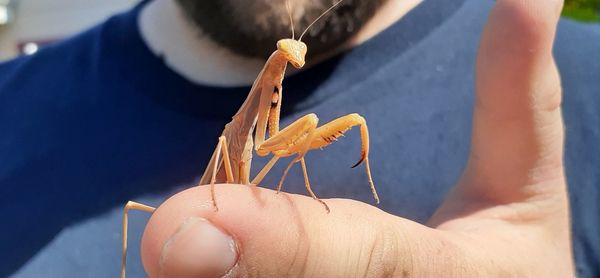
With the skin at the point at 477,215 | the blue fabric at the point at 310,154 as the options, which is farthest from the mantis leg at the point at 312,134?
the blue fabric at the point at 310,154

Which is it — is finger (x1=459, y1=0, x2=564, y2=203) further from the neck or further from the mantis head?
the neck

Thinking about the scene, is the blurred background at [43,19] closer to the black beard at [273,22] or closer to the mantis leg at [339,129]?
the black beard at [273,22]

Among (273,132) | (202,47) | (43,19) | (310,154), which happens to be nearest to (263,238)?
(273,132)

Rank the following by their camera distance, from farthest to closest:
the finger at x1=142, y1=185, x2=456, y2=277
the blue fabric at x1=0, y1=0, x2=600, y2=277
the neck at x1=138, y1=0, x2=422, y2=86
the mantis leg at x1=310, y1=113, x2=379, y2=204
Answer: the neck at x1=138, y1=0, x2=422, y2=86 → the blue fabric at x1=0, y1=0, x2=600, y2=277 → the mantis leg at x1=310, y1=113, x2=379, y2=204 → the finger at x1=142, y1=185, x2=456, y2=277

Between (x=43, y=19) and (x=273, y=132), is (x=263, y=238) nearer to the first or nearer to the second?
(x=273, y=132)

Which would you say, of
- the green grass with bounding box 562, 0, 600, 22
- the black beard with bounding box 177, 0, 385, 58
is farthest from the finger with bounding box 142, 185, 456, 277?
the green grass with bounding box 562, 0, 600, 22

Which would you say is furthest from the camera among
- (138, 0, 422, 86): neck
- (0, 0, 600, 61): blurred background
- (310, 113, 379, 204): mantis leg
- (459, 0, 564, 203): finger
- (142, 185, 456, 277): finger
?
(0, 0, 600, 61): blurred background
